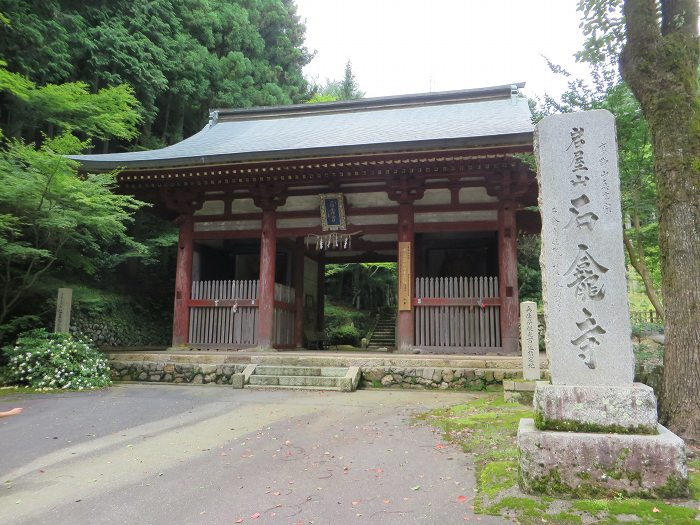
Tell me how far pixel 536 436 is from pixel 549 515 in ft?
1.51

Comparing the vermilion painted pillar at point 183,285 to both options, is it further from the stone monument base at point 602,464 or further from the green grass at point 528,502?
the stone monument base at point 602,464

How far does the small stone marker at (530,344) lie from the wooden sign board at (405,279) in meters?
2.78

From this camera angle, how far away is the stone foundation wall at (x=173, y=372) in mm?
8578

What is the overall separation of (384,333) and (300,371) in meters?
12.6

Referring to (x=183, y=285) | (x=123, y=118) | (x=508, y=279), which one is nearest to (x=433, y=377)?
(x=508, y=279)

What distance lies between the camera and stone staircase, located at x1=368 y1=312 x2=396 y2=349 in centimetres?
1939

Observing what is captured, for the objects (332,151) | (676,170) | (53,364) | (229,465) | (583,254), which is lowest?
(229,465)

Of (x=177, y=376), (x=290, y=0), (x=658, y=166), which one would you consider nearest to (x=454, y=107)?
(x=658, y=166)

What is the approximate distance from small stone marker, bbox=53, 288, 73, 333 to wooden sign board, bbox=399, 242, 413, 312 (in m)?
6.56

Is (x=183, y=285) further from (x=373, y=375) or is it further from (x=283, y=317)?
(x=373, y=375)

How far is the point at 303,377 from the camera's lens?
800cm

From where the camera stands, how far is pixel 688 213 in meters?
4.44

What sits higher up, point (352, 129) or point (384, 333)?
point (352, 129)

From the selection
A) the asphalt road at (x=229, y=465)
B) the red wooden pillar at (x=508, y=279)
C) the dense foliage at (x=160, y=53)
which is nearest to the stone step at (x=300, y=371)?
the asphalt road at (x=229, y=465)
